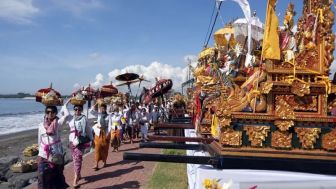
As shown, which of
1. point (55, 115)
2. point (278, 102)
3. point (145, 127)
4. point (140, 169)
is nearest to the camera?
point (278, 102)

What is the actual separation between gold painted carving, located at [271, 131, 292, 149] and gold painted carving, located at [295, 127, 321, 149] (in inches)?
4.5

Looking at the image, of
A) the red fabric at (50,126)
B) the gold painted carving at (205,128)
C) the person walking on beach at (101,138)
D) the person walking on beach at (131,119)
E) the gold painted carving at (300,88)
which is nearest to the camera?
the gold painted carving at (300,88)

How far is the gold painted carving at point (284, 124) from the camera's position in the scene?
3660 mm

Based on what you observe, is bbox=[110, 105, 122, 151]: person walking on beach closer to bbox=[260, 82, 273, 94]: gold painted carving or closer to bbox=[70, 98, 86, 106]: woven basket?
bbox=[70, 98, 86, 106]: woven basket

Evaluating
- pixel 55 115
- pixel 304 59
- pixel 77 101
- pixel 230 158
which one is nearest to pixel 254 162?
pixel 230 158

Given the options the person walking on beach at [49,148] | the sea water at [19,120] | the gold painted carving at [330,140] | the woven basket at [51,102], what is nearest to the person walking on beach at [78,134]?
the person walking on beach at [49,148]

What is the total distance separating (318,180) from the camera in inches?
138

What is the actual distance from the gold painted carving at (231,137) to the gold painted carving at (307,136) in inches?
24.7

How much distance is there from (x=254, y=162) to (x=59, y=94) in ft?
13.2

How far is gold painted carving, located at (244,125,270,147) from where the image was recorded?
147 inches

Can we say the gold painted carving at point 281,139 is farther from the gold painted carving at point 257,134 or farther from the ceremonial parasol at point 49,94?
the ceremonial parasol at point 49,94

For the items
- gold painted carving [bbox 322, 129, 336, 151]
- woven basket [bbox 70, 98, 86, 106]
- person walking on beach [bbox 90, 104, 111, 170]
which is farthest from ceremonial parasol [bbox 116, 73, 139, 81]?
gold painted carving [bbox 322, 129, 336, 151]

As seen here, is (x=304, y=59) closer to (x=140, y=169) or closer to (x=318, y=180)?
(x=318, y=180)

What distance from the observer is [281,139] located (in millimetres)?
3725
